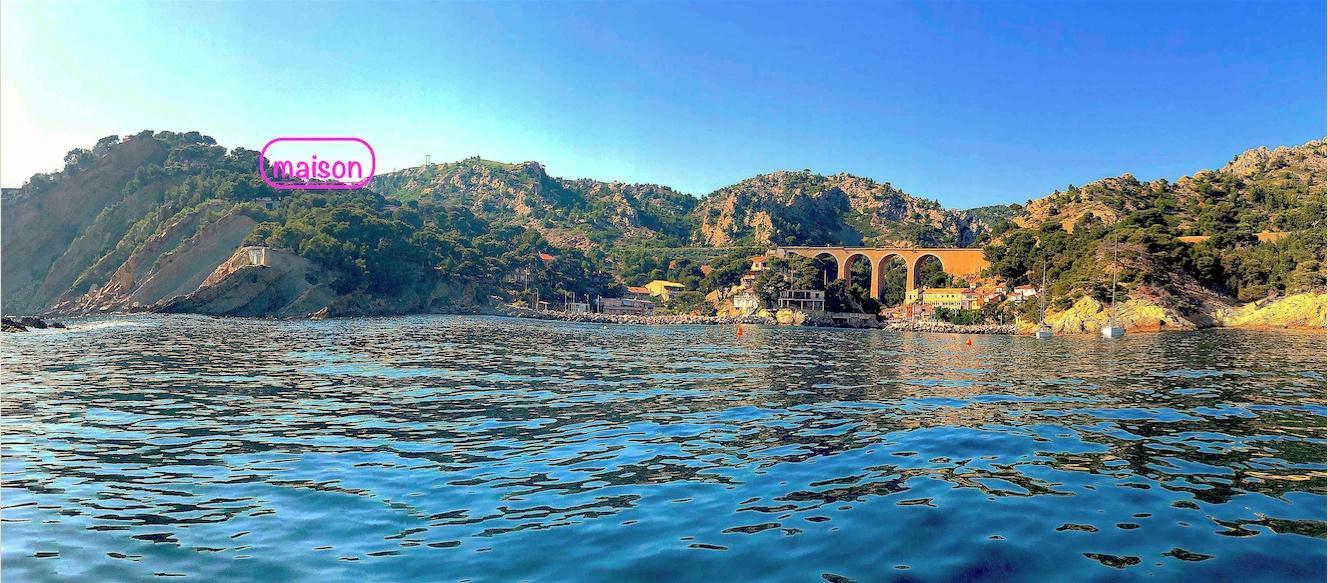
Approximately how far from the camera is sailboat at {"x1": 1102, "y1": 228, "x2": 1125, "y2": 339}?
211 ft

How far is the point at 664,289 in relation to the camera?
16300 cm

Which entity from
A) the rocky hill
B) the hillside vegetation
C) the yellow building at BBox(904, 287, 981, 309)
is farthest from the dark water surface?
the yellow building at BBox(904, 287, 981, 309)

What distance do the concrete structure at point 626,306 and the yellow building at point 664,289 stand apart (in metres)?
7.15

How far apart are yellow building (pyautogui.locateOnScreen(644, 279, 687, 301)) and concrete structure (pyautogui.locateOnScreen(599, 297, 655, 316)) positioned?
7.15m

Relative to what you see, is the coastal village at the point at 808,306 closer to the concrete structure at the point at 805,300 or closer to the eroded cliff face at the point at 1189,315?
the concrete structure at the point at 805,300

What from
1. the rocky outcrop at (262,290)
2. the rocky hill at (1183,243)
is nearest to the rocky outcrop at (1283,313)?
the rocky hill at (1183,243)

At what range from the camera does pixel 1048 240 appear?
340ft

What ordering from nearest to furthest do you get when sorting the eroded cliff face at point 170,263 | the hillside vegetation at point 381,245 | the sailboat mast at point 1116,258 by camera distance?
1. the sailboat mast at point 1116,258
2. the hillside vegetation at point 381,245
3. the eroded cliff face at point 170,263

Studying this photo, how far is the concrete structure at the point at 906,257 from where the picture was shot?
450ft

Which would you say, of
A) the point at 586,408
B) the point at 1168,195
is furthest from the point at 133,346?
the point at 1168,195

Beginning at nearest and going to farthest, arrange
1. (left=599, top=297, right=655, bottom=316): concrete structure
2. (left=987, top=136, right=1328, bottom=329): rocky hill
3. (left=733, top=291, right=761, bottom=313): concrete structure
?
(left=987, top=136, right=1328, bottom=329): rocky hill → (left=733, top=291, right=761, bottom=313): concrete structure → (left=599, top=297, right=655, bottom=316): concrete structure

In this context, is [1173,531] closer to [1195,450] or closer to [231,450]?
[1195,450]

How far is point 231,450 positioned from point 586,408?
21.5 ft

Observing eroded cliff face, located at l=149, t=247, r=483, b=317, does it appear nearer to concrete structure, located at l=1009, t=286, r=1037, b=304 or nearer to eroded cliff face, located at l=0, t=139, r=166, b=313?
eroded cliff face, located at l=0, t=139, r=166, b=313
